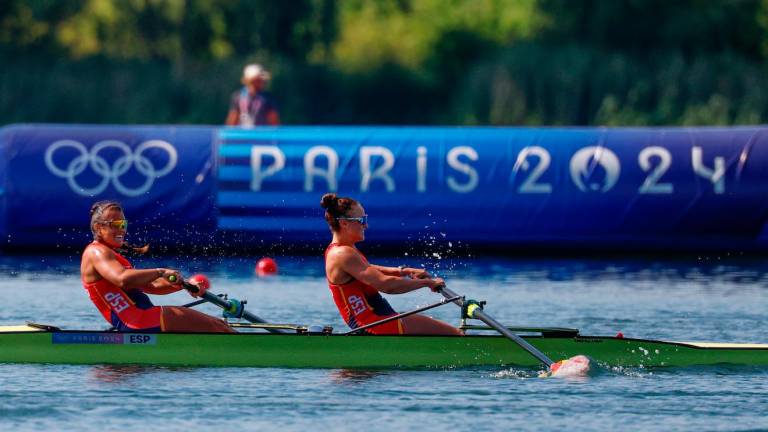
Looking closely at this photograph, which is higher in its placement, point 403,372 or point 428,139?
point 428,139

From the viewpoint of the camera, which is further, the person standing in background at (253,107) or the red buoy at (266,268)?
the person standing in background at (253,107)

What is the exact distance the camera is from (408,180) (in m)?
20.2

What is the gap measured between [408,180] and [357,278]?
7.62 metres

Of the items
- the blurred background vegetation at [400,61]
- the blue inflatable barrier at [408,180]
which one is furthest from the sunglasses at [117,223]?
the blurred background vegetation at [400,61]

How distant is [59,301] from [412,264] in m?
4.64

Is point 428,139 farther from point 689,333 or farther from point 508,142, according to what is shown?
point 689,333

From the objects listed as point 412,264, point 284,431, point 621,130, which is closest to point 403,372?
point 284,431

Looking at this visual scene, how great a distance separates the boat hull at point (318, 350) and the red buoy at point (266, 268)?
6.59 m

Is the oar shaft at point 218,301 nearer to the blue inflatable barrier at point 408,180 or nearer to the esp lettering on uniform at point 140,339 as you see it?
the esp lettering on uniform at point 140,339

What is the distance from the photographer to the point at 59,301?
16.7 metres

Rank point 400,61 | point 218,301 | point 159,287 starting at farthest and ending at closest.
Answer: point 400,61
point 218,301
point 159,287

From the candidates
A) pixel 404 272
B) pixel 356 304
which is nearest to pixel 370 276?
pixel 356 304

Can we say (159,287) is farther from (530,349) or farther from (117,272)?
(530,349)

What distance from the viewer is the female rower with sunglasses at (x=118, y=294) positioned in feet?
41.4
